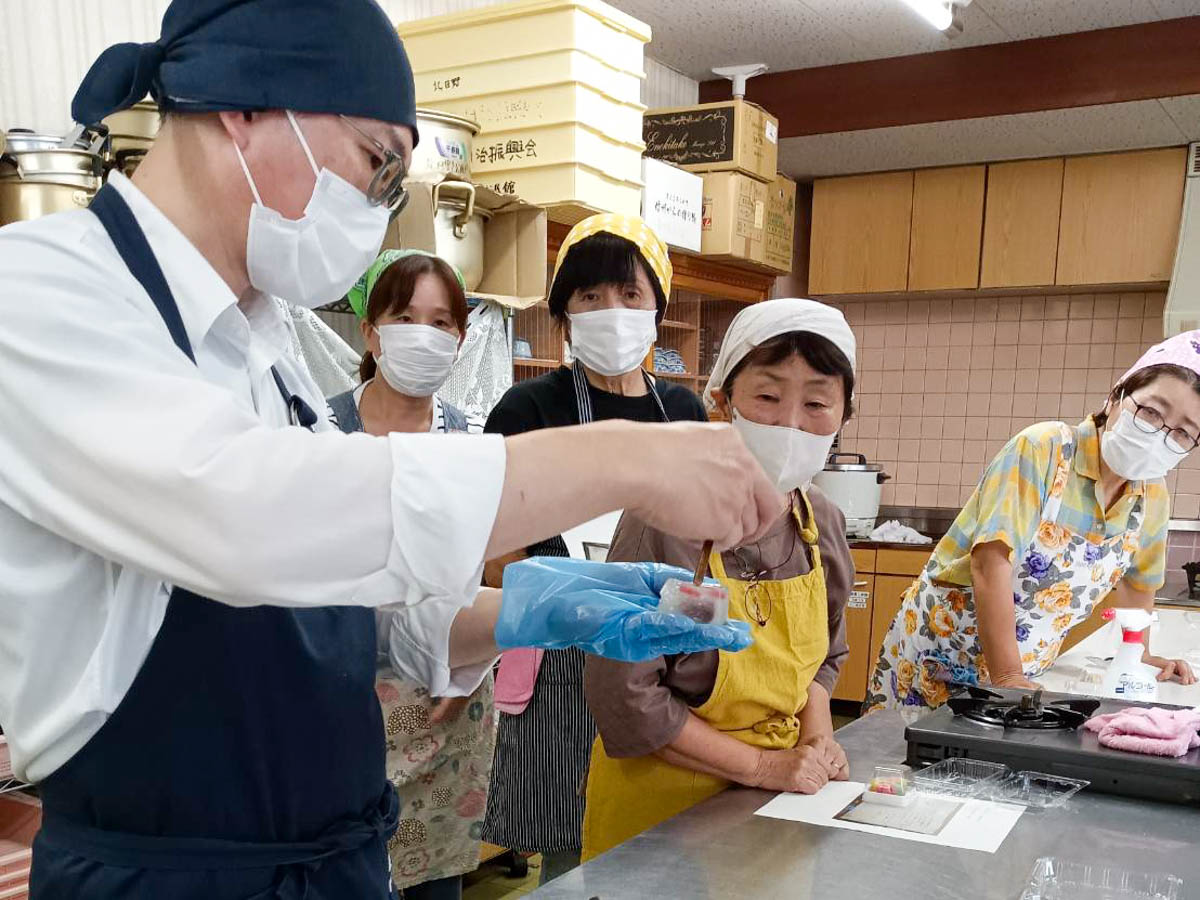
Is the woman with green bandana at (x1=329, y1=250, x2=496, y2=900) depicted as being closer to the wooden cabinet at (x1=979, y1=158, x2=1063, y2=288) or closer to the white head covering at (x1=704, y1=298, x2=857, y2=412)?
the white head covering at (x1=704, y1=298, x2=857, y2=412)

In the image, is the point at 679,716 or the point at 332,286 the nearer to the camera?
the point at 332,286

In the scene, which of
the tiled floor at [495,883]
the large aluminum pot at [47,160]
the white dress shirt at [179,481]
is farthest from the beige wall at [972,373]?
the white dress shirt at [179,481]

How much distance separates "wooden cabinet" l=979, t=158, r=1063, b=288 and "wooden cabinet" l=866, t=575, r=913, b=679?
1626 mm

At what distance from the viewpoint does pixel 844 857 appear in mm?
1105

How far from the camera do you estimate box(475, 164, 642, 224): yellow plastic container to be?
2.92 meters

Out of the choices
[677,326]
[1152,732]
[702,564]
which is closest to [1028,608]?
[1152,732]

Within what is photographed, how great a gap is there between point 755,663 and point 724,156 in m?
2.98

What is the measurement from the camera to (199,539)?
0.58m

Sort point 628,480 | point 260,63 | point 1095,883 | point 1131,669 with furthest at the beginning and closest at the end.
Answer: point 1131,669 → point 1095,883 → point 260,63 → point 628,480

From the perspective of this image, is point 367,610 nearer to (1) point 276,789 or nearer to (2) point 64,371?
(1) point 276,789

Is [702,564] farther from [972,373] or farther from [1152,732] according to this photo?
[972,373]

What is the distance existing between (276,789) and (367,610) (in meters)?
0.19

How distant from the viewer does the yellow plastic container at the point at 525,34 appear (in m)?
2.84

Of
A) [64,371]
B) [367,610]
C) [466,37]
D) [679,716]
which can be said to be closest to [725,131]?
[466,37]
